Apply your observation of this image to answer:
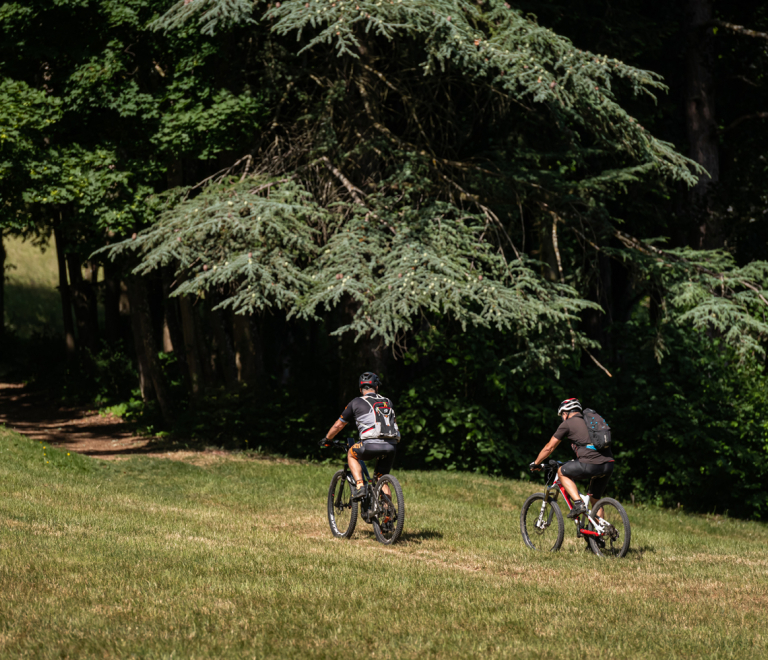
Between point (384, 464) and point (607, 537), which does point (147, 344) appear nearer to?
point (384, 464)

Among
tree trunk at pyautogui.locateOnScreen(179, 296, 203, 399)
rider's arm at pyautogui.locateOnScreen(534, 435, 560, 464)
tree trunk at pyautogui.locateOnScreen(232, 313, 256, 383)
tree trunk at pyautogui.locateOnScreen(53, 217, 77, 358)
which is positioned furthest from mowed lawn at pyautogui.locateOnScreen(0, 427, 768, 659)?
tree trunk at pyautogui.locateOnScreen(53, 217, 77, 358)

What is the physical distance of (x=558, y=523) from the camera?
9.22 m

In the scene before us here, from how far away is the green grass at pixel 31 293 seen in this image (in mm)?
50000

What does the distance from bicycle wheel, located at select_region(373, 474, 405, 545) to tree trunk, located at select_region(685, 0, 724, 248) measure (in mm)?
13157

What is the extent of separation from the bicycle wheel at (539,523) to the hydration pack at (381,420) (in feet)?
5.78

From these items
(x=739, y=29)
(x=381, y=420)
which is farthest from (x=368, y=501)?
(x=739, y=29)

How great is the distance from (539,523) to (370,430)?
2.19 meters

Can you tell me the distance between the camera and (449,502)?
520 inches

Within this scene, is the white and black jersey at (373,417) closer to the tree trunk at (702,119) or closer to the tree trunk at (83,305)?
the tree trunk at (702,119)

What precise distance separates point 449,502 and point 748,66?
45.7 ft

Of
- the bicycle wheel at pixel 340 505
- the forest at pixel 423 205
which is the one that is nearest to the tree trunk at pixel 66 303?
the forest at pixel 423 205

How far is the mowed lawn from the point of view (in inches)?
220

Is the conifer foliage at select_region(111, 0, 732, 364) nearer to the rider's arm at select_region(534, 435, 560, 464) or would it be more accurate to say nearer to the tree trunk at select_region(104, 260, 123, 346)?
the rider's arm at select_region(534, 435, 560, 464)

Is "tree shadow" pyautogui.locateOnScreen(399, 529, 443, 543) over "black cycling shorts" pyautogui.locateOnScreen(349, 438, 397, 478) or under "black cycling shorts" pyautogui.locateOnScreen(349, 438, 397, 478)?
under
